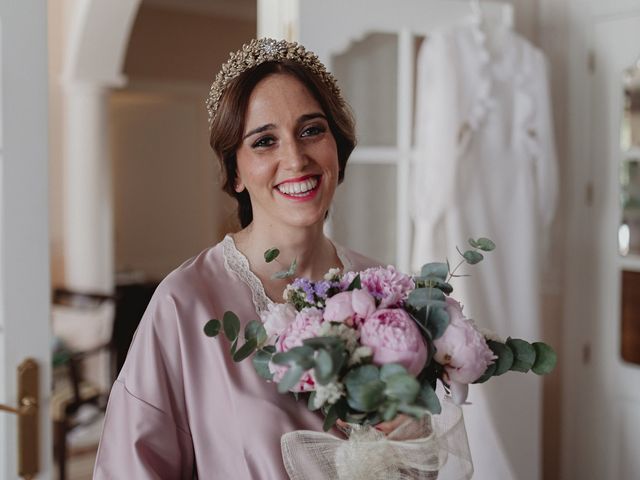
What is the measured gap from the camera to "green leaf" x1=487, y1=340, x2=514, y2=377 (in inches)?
46.3

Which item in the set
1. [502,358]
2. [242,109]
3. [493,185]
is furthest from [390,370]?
[493,185]

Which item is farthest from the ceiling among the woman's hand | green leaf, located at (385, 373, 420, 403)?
green leaf, located at (385, 373, 420, 403)

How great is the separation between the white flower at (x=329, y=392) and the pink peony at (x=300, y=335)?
3cm

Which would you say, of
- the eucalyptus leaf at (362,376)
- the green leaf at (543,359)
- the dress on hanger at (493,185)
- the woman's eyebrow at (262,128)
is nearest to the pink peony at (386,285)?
the eucalyptus leaf at (362,376)

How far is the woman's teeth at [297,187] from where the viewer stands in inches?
53.4

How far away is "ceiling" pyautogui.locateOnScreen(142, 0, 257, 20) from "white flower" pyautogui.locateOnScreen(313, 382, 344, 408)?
5943 millimetres

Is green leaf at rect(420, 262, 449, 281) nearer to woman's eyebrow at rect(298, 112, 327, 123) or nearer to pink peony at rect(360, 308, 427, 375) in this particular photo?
pink peony at rect(360, 308, 427, 375)

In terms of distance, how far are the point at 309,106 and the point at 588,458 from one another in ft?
8.22

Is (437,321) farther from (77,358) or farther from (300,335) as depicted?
(77,358)

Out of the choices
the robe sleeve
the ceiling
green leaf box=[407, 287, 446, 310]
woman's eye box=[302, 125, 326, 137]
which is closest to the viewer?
→ green leaf box=[407, 287, 446, 310]

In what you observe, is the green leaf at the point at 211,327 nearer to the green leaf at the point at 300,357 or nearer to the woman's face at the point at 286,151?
the green leaf at the point at 300,357

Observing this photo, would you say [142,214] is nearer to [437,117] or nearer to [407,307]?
[437,117]

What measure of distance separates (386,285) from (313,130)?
14.6 inches

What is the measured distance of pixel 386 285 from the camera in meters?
1.14
